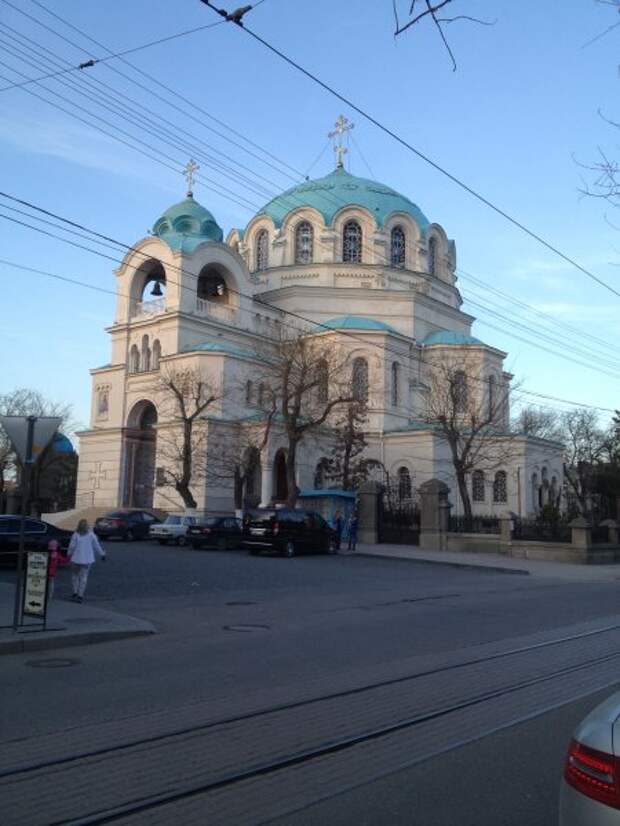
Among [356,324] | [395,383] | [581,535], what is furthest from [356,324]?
[581,535]

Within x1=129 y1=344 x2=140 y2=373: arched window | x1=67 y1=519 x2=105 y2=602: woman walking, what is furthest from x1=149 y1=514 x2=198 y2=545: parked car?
x1=129 y1=344 x2=140 y2=373: arched window

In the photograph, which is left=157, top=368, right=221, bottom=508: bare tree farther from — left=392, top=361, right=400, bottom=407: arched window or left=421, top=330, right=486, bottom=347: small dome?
left=421, top=330, right=486, bottom=347: small dome

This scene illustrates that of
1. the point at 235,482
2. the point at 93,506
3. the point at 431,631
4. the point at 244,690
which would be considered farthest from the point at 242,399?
the point at 244,690

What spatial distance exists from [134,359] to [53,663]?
4664cm

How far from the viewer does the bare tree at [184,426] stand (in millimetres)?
42906

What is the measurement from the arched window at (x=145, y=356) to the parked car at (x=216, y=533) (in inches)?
929

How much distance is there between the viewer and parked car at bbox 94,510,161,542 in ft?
118

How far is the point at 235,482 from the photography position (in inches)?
1848

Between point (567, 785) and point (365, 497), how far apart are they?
36192mm

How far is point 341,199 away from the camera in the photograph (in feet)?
202

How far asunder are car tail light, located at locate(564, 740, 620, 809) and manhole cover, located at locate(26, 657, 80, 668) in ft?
25.0

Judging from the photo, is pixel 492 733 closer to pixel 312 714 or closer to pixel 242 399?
pixel 312 714

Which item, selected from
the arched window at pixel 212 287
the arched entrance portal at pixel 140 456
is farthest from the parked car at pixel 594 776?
the arched window at pixel 212 287

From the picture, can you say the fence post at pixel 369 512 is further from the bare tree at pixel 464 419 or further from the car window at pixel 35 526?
the car window at pixel 35 526
